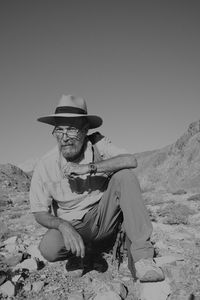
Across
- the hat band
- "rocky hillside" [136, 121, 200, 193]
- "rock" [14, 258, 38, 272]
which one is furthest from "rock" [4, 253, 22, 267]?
"rocky hillside" [136, 121, 200, 193]

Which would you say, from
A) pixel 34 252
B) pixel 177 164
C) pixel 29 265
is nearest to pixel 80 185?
pixel 29 265

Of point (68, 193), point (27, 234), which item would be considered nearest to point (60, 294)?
point (68, 193)

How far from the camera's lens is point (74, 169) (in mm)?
3695

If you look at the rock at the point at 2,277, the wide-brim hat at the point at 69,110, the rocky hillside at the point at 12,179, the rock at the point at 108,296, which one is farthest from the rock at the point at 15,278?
the rocky hillside at the point at 12,179

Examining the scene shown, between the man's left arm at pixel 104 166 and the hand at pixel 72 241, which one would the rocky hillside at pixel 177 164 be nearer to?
the man's left arm at pixel 104 166

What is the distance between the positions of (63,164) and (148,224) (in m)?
1.32

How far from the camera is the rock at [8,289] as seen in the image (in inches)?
134

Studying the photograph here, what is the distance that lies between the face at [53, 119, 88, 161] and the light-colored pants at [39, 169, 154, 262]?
620mm

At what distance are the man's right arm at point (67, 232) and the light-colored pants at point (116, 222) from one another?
0.12 m

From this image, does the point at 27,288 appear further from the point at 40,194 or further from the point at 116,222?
the point at 116,222

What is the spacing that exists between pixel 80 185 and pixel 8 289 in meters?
1.40

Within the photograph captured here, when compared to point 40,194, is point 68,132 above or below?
above

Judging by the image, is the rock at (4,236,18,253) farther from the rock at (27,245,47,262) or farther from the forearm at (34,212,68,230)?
the forearm at (34,212,68,230)

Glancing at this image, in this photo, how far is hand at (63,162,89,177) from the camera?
145 inches
